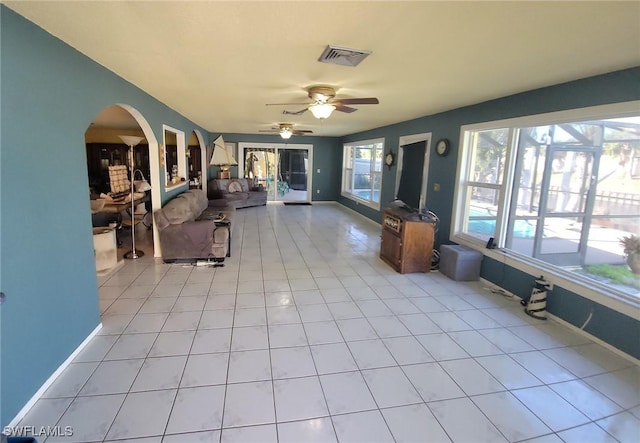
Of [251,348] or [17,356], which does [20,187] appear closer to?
[17,356]

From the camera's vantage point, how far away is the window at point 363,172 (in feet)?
24.8

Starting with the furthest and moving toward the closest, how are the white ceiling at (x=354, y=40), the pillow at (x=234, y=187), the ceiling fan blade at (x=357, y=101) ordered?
the pillow at (x=234, y=187)
the ceiling fan blade at (x=357, y=101)
the white ceiling at (x=354, y=40)

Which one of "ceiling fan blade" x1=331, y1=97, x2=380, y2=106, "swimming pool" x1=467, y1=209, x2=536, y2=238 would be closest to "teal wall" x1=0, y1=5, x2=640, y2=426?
"swimming pool" x1=467, y1=209, x2=536, y2=238

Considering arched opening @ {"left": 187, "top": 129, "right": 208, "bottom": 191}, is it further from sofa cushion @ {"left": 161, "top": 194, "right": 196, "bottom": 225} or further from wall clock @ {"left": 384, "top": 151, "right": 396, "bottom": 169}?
wall clock @ {"left": 384, "top": 151, "right": 396, "bottom": 169}

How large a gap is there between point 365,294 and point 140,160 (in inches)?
315

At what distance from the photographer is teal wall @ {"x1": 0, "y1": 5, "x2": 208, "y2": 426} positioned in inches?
67.3

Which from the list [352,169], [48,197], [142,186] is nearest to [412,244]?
[48,197]

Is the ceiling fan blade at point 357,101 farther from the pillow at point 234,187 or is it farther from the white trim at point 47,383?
the pillow at point 234,187

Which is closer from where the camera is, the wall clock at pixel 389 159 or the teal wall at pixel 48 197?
the teal wall at pixel 48 197

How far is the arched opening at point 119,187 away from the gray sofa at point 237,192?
1919 millimetres

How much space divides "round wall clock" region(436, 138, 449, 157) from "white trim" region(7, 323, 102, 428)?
4772 millimetres

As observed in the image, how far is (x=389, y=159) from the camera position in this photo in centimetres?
670

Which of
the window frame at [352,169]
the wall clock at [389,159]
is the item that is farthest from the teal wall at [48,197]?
the window frame at [352,169]

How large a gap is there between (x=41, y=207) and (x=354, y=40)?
2247 millimetres
